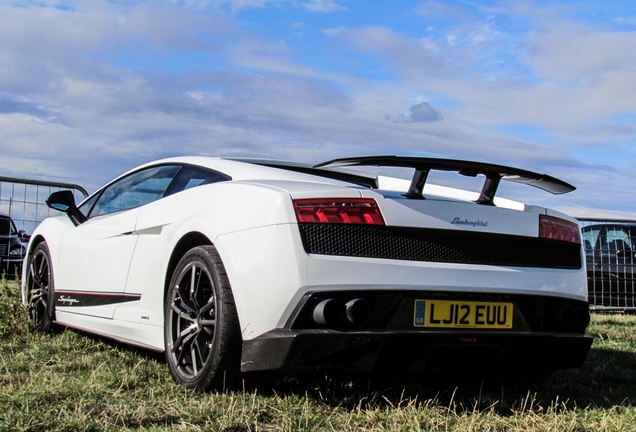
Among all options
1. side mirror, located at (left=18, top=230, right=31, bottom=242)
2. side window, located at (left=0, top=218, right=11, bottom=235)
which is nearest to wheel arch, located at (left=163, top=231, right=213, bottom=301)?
side mirror, located at (left=18, top=230, right=31, bottom=242)

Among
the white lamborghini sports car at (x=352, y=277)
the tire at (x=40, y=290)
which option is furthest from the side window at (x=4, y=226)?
the white lamborghini sports car at (x=352, y=277)

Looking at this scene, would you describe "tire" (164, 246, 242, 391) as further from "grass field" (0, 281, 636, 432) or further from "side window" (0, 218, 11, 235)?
"side window" (0, 218, 11, 235)

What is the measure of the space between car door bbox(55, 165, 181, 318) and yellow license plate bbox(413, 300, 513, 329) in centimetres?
179

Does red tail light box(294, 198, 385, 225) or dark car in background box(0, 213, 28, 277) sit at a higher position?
red tail light box(294, 198, 385, 225)

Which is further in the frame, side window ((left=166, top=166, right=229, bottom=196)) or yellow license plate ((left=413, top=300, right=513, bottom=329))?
side window ((left=166, top=166, right=229, bottom=196))

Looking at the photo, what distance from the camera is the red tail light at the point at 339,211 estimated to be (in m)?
3.17

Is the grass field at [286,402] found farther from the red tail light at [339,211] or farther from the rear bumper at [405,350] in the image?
the red tail light at [339,211]

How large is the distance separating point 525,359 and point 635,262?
351 inches

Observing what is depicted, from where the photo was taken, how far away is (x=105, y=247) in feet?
15.7

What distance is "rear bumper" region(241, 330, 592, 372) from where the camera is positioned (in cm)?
312

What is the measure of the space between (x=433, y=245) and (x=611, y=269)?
30.3 feet

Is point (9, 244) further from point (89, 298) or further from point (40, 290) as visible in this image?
point (89, 298)

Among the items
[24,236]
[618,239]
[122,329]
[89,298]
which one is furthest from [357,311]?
[618,239]

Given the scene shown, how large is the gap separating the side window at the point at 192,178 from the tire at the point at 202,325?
50cm
